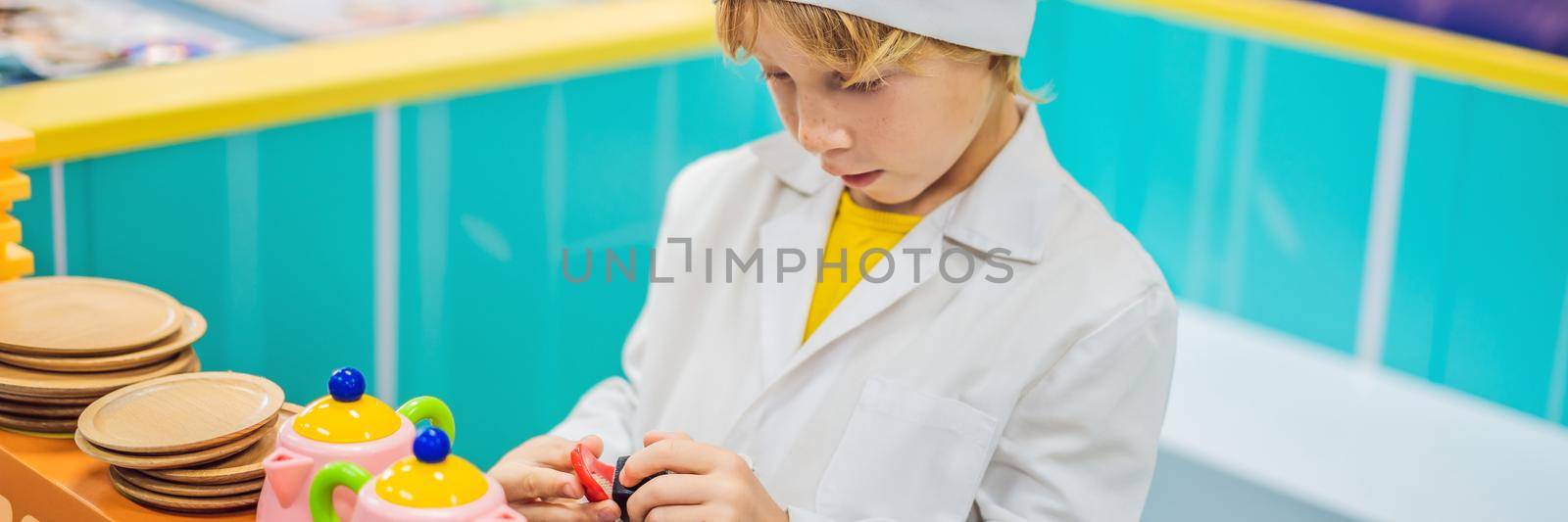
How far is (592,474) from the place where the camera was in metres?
1.49

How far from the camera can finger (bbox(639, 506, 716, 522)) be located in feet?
4.73

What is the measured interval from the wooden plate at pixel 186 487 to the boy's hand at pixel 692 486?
328mm

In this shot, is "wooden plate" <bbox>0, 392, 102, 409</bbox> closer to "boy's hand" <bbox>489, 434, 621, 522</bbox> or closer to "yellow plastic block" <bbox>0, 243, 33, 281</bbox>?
"yellow plastic block" <bbox>0, 243, 33, 281</bbox>

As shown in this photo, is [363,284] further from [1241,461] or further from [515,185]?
[1241,461]

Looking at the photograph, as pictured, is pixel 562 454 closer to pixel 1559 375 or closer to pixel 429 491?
pixel 429 491

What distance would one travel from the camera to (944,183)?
1791 millimetres

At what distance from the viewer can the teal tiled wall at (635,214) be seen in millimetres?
2434

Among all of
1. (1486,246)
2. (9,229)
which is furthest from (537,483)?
(1486,246)

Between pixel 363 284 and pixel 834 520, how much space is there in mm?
1201

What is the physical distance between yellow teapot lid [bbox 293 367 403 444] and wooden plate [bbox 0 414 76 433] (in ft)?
1.25

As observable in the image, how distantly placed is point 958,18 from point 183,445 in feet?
2.57

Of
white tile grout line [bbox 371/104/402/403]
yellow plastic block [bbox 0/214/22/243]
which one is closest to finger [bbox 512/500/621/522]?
yellow plastic block [bbox 0/214/22/243]

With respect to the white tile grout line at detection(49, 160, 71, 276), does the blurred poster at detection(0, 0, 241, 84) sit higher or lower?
higher

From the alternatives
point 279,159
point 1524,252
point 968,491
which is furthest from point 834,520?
point 1524,252
